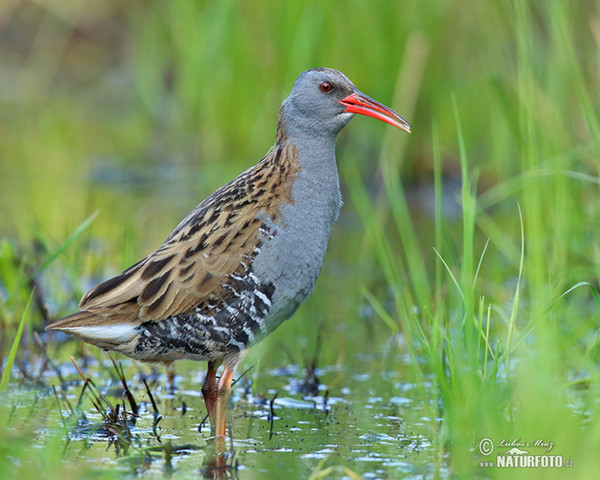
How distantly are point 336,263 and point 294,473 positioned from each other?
391 centimetres

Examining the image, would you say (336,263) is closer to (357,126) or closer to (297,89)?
(357,126)

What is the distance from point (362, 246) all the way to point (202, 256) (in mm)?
3862

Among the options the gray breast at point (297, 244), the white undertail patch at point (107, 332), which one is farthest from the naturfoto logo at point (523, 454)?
the white undertail patch at point (107, 332)

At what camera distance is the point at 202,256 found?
14.4ft

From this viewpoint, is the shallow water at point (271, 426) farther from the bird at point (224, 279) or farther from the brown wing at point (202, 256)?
the brown wing at point (202, 256)

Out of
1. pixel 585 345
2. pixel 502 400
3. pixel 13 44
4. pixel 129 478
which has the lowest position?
pixel 129 478

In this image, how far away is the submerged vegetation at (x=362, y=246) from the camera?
12.7ft

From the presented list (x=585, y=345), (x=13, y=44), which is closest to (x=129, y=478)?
(x=585, y=345)

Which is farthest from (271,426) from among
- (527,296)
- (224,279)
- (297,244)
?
(527,296)

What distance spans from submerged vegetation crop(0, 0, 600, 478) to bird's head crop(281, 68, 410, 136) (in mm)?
361

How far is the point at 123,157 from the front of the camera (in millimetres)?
11188

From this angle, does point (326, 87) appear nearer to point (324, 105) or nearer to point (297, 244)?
point (324, 105)

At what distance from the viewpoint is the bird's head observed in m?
4.76

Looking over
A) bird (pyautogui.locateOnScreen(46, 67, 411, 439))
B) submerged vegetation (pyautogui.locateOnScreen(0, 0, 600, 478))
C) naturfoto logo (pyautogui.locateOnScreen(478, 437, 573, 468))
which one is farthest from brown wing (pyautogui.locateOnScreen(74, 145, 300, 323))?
naturfoto logo (pyautogui.locateOnScreen(478, 437, 573, 468))
